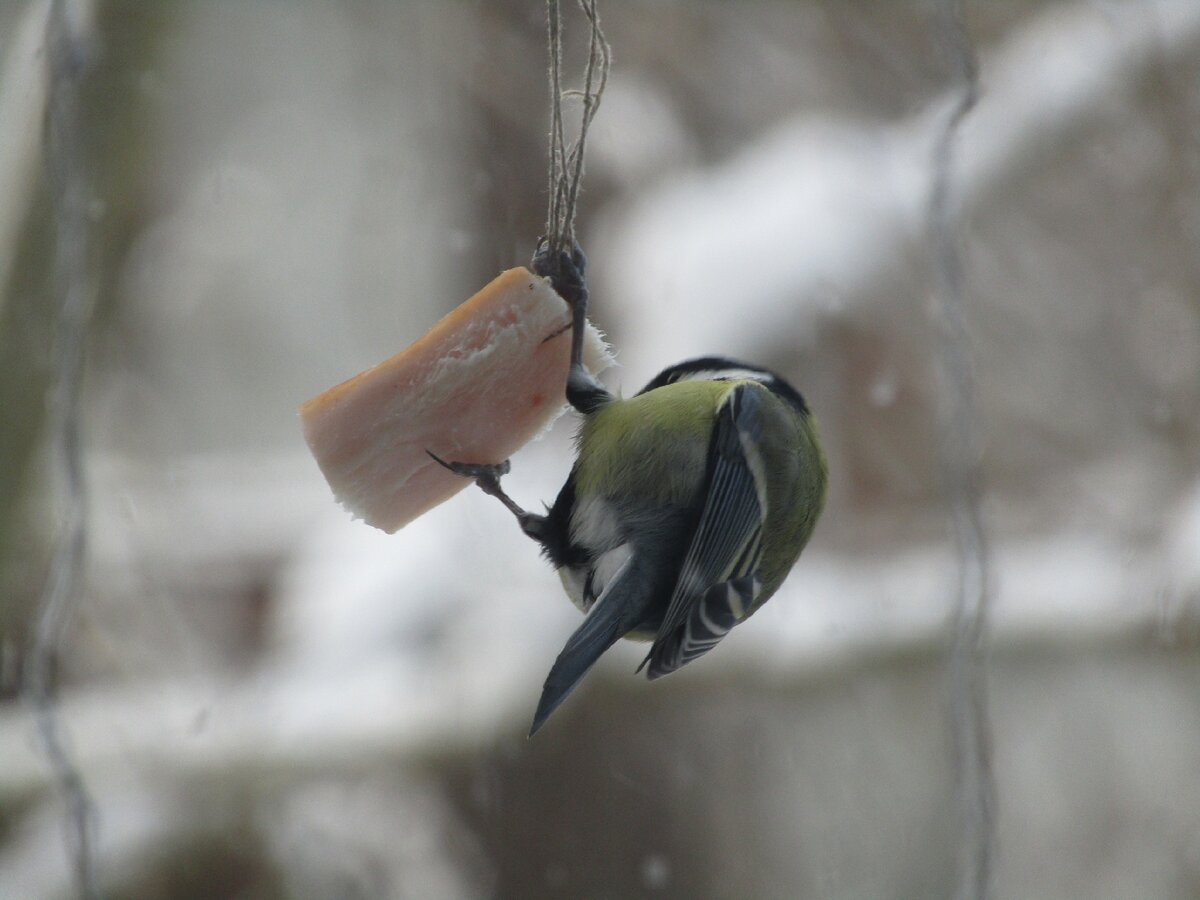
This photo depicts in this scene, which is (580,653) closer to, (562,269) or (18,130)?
(562,269)

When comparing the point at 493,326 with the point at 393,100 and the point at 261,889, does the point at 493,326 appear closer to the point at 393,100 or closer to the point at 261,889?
the point at 261,889

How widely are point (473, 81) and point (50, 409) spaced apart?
1.51m

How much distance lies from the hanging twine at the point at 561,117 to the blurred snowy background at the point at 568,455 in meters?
1.58

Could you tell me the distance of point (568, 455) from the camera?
2.35 m

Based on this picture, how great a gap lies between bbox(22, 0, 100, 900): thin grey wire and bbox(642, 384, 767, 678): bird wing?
997 mm

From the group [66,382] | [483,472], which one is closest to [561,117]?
[483,472]

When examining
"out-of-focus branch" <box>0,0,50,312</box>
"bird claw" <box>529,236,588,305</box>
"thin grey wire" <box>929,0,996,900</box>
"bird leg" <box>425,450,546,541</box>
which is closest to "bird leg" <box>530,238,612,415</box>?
"bird claw" <box>529,236,588,305</box>

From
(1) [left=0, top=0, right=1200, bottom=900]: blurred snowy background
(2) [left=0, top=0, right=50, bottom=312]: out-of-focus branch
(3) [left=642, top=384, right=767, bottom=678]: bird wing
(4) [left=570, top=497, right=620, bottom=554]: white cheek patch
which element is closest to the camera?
(3) [left=642, top=384, right=767, bottom=678]: bird wing

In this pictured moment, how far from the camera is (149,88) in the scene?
251 cm

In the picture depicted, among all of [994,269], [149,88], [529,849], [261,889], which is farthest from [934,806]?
[149,88]

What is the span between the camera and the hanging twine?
838 mm

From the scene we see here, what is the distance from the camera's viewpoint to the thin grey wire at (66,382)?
167 cm

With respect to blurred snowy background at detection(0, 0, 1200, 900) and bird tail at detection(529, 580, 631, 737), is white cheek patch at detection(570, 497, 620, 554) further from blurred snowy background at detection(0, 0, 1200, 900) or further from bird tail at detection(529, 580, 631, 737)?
blurred snowy background at detection(0, 0, 1200, 900)

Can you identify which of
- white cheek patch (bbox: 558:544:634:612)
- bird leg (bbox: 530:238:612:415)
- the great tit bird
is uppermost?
bird leg (bbox: 530:238:612:415)
